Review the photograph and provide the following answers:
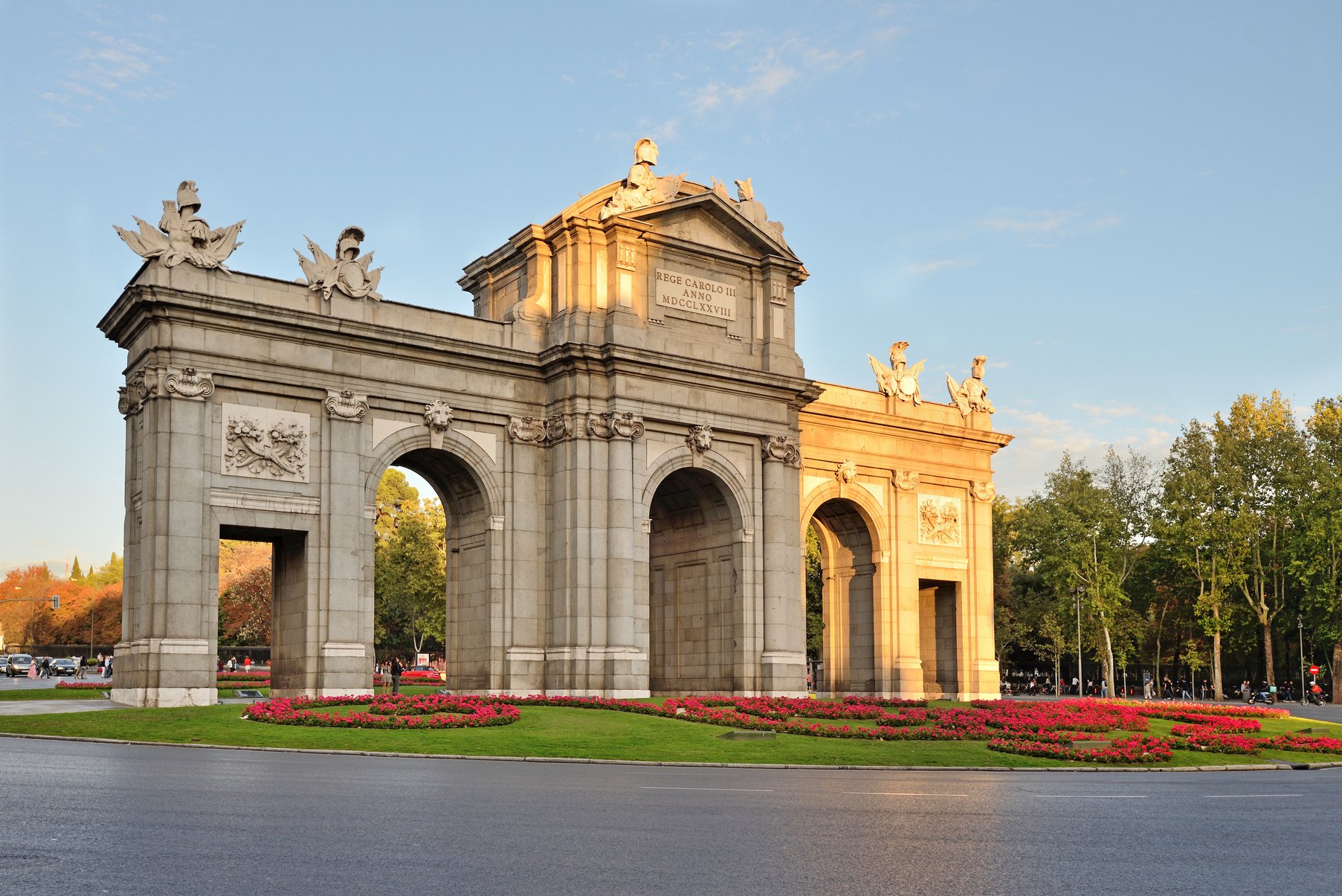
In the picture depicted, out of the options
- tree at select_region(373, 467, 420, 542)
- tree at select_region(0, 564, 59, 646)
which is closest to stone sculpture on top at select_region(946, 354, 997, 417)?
tree at select_region(373, 467, 420, 542)

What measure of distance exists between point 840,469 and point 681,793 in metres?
39.3

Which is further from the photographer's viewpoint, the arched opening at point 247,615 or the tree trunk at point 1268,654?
the arched opening at point 247,615

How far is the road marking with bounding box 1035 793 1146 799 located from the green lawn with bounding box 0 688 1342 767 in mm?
7282

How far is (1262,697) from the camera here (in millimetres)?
81625

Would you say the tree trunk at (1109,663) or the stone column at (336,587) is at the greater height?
the stone column at (336,587)

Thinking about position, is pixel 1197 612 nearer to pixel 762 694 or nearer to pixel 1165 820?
pixel 762 694

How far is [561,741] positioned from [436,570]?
6993cm

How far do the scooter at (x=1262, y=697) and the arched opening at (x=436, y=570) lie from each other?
4849 cm

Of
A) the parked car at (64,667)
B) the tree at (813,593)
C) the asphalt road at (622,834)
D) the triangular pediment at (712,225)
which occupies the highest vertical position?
the triangular pediment at (712,225)

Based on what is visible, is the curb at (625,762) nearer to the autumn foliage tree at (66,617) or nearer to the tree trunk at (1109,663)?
the tree trunk at (1109,663)

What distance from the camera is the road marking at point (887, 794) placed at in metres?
19.8

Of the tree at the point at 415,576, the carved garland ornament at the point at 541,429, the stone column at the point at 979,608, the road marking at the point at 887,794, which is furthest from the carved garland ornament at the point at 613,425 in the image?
the tree at the point at 415,576

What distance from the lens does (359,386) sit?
44188mm

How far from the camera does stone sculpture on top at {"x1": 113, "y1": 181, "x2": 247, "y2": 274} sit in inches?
1581
